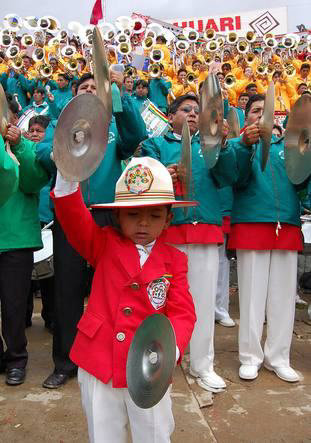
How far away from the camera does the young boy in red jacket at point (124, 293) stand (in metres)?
1.86

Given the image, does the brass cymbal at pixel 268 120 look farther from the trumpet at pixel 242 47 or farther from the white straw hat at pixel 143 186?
the trumpet at pixel 242 47

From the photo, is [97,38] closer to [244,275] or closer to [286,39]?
[244,275]

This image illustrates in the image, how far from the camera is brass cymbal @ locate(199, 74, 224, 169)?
272cm

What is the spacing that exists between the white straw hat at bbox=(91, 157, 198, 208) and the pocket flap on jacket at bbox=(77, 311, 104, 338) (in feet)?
1.48

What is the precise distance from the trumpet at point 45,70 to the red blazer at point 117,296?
12589 millimetres

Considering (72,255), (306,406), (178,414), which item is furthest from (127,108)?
(306,406)

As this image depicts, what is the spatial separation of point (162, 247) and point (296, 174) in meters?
1.46

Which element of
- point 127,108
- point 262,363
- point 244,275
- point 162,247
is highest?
point 127,108

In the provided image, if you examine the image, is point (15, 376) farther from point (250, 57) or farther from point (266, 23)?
point (266, 23)

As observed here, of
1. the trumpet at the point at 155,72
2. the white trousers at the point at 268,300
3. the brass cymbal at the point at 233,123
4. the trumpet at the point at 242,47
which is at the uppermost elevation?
the trumpet at the point at 242,47

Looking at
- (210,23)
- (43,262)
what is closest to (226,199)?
(43,262)

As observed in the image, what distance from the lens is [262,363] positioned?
3.72 metres

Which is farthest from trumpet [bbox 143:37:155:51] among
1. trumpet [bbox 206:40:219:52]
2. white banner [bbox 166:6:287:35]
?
white banner [bbox 166:6:287:35]

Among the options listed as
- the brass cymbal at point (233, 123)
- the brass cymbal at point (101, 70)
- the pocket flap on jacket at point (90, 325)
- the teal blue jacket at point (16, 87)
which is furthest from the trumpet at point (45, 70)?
the pocket flap on jacket at point (90, 325)
